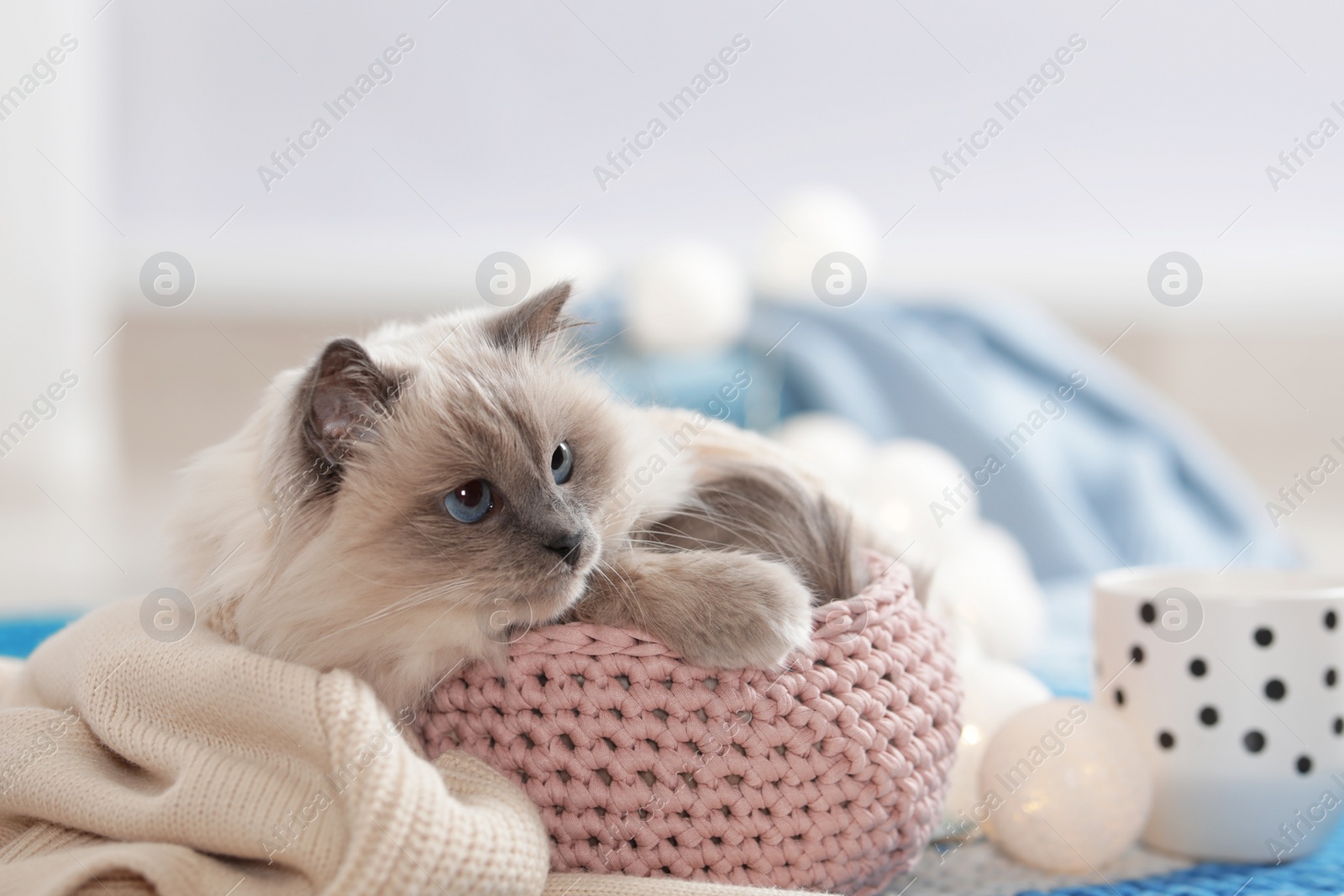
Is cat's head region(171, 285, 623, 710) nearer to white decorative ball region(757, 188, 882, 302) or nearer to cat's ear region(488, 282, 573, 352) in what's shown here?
cat's ear region(488, 282, 573, 352)

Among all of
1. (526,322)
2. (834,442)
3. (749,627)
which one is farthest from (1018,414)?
(749,627)

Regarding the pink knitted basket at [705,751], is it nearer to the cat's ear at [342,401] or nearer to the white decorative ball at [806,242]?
the cat's ear at [342,401]

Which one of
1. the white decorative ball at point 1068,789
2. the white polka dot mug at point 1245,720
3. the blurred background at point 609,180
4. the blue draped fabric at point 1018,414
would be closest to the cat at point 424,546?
the white decorative ball at point 1068,789

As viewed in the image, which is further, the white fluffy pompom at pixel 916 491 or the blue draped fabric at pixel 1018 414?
the blue draped fabric at pixel 1018 414

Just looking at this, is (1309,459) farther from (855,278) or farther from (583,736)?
(583,736)

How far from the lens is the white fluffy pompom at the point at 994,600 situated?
6.08ft

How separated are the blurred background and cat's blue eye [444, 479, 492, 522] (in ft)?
9.45

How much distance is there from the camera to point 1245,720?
1219 millimetres

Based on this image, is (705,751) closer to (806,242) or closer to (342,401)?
(342,401)

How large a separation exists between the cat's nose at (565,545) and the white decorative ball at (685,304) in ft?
6.86

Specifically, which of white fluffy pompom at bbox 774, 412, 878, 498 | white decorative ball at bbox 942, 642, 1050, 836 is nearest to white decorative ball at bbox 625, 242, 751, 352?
white fluffy pompom at bbox 774, 412, 878, 498

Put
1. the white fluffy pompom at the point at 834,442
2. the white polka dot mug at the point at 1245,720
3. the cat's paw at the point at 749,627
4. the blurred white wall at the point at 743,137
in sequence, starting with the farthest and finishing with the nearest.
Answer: the blurred white wall at the point at 743,137 → the white fluffy pompom at the point at 834,442 → the white polka dot mug at the point at 1245,720 → the cat's paw at the point at 749,627

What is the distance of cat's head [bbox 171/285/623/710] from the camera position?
0.99 meters

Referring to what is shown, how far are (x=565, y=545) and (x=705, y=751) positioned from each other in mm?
218
